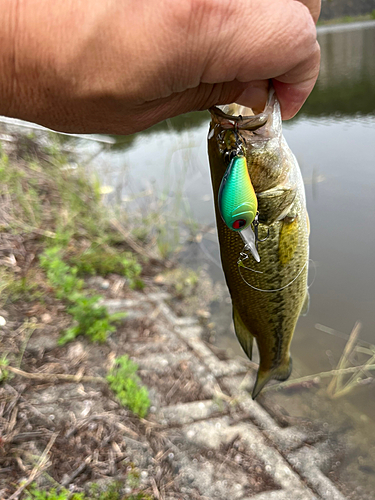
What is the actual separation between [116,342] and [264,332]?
1.82 metres

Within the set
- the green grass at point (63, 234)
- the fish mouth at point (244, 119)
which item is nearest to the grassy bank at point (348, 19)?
the green grass at point (63, 234)

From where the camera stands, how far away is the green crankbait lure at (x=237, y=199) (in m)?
1.24

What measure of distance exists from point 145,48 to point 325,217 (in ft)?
17.6

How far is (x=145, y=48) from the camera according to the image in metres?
1.07

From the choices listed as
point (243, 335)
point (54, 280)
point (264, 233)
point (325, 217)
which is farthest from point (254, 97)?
point (325, 217)

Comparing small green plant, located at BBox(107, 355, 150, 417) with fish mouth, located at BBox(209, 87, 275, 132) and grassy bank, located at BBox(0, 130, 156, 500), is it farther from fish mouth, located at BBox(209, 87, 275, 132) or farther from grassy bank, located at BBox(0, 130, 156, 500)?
fish mouth, located at BBox(209, 87, 275, 132)

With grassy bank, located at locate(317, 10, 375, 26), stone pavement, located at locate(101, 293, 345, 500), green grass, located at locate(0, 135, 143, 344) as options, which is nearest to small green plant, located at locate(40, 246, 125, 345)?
green grass, located at locate(0, 135, 143, 344)

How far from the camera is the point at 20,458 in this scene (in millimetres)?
2285

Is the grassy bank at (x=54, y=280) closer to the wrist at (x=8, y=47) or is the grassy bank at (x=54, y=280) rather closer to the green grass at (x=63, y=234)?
the green grass at (x=63, y=234)

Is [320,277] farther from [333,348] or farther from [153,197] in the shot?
[153,197]

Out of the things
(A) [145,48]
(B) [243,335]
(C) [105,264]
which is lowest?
(C) [105,264]

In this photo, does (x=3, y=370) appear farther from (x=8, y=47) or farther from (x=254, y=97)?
(x=254, y=97)

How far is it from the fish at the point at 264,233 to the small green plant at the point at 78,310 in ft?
5.38

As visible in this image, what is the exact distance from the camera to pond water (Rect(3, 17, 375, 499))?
10.8 feet
